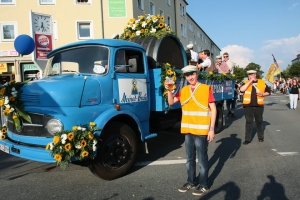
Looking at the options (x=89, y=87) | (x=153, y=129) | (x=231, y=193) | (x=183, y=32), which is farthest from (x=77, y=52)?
(x=183, y=32)

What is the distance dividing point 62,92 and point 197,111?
193 centimetres

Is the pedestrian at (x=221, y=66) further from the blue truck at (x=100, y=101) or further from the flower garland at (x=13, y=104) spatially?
the flower garland at (x=13, y=104)

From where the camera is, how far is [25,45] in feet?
25.6

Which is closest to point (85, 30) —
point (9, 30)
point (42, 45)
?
point (9, 30)

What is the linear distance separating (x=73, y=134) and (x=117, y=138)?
95 centimetres

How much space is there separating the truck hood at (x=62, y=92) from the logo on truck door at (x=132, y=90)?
1.73ft

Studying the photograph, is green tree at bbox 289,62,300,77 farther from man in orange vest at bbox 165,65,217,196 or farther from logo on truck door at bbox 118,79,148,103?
man in orange vest at bbox 165,65,217,196

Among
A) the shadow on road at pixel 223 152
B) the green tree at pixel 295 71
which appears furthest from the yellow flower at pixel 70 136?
the green tree at pixel 295 71

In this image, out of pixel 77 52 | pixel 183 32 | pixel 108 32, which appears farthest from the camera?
pixel 183 32

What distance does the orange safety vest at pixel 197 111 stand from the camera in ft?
11.2

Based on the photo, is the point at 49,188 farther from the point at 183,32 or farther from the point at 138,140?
the point at 183,32

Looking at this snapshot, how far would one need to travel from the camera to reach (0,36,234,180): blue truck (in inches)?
141

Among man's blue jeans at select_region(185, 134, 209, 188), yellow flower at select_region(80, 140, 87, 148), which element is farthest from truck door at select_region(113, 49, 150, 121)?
man's blue jeans at select_region(185, 134, 209, 188)

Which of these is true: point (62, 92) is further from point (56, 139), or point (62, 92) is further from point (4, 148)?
point (4, 148)
